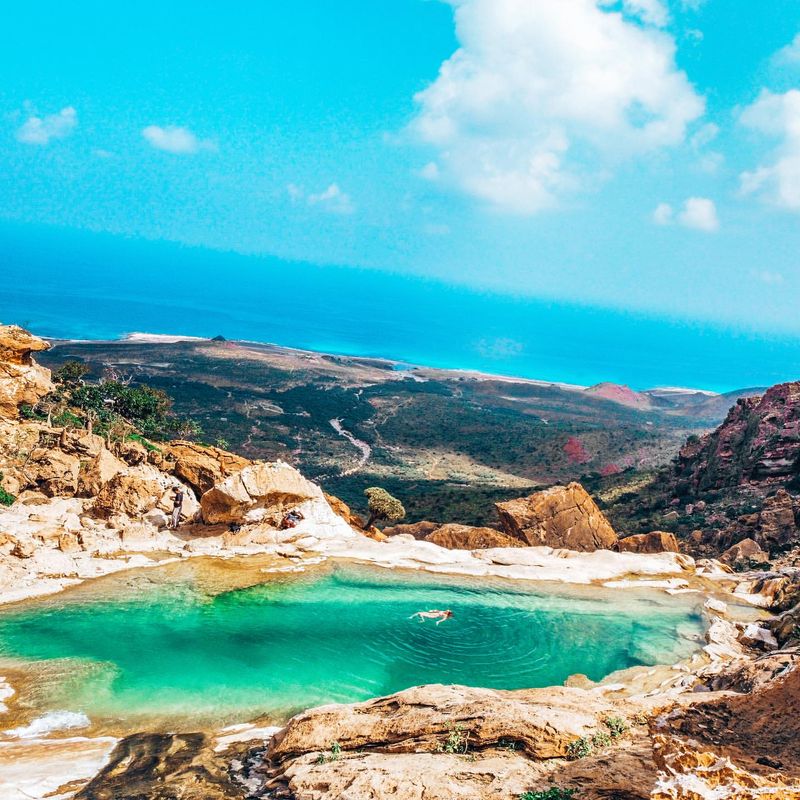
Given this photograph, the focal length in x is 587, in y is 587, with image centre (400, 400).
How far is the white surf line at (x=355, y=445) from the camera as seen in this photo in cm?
7581

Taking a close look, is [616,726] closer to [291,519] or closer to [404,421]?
[291,519]

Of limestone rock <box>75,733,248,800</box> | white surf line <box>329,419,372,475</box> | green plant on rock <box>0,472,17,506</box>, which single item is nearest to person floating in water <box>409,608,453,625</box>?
limestone rock <box>75,733,248,800</box>

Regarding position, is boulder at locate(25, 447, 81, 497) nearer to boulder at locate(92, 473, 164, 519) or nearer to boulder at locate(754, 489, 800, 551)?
boulder at locate(92, 473, 164, 519)

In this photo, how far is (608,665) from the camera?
22344mm

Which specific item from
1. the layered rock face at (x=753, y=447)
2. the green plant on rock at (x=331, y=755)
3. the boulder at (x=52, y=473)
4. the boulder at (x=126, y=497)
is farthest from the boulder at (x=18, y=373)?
the layered rock face at (x=753, y=447)

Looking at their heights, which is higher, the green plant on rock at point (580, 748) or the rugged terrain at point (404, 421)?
the rugged terrain at point (404, 421)

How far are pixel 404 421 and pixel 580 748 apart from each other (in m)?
97.3

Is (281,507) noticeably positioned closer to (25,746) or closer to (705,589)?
(25,746)

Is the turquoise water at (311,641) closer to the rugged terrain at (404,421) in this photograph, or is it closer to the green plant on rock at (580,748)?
the green plant on rock at (580,748)

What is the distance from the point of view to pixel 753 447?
4525 cm

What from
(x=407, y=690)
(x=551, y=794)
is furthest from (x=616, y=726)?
(x=407, y=690)

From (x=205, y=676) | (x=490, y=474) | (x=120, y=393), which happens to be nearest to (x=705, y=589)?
(x=205, y=676)

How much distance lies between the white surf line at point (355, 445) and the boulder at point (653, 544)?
42.9 m

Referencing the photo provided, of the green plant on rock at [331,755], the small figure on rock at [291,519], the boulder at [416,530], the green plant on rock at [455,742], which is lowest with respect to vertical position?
the green plant on rock at [331,755]
